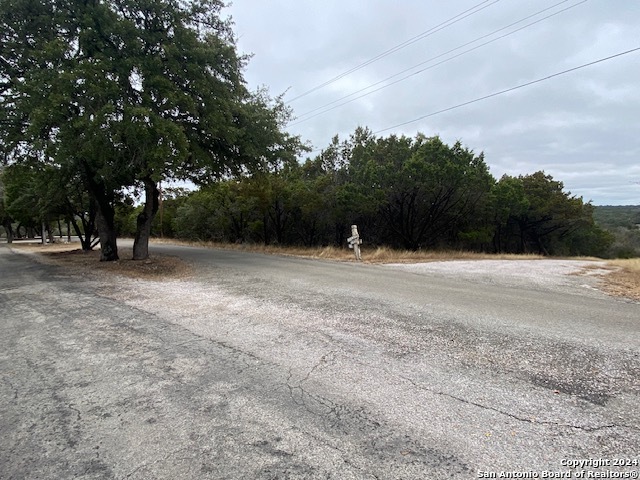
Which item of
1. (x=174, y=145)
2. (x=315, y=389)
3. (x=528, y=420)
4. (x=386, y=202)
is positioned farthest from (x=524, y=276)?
(x=386, y=202)

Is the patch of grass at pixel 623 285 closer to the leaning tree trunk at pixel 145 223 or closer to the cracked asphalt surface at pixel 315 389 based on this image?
the cracked asphalt surface at pixel 315 389

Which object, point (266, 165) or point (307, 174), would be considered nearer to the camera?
point (266, 165)

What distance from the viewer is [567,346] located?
13.2ft

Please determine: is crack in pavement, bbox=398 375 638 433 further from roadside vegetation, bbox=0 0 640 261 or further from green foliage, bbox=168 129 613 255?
green foliage, bbox=168 129 613 255

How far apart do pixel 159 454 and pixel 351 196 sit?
1829 cm

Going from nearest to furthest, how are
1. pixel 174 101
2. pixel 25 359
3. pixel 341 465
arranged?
pixel 341 465 → pixel 25 359 → pixel 174 101

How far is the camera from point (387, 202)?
2147cm

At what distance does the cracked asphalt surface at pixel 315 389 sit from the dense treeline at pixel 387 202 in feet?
36.8

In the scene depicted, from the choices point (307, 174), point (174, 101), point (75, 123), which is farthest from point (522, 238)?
point (75, 123)

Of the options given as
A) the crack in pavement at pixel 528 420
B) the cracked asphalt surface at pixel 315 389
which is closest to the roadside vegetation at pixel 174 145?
the cracked asphalt surface at pixel 315 389

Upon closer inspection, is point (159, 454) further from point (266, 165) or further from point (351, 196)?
point (351, 196)

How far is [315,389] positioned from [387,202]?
1911cm

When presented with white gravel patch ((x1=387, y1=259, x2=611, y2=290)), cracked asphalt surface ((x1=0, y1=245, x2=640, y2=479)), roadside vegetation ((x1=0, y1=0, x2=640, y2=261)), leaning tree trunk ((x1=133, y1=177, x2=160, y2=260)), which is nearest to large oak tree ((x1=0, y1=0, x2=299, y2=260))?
roadside vegetation ((x1=0, y1=0, x2=640, y2=261))

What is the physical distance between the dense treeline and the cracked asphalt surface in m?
11.2
